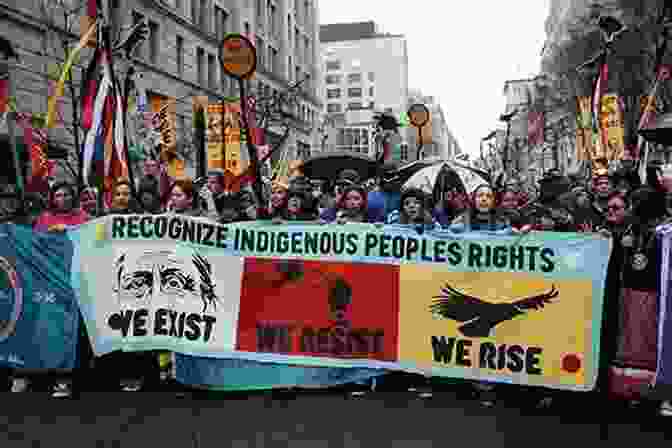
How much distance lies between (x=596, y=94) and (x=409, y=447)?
9781 millimetres

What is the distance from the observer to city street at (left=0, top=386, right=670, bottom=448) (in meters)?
4.68

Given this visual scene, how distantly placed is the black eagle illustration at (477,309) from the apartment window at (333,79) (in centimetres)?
14296

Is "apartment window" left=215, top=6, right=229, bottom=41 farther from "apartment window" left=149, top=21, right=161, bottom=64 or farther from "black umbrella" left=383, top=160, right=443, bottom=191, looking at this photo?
"black umbrella" left=383, top=160, right=443, bottom=191

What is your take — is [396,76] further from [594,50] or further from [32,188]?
[32,188]

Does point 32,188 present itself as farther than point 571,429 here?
Yes

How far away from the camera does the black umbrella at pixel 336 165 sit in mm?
17828

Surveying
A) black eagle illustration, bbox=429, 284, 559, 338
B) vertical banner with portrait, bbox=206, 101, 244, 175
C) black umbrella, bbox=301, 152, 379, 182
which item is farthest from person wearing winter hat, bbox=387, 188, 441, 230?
black umbrella, bbox=301, 152, 379, 182

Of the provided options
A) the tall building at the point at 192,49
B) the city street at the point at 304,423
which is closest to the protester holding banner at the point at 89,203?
the city street at the point at 304,423

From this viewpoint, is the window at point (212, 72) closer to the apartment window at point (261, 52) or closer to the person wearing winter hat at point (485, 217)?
the apartment window at point (261, 52)

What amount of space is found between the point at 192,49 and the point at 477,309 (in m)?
32.4

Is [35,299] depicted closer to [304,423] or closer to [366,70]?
[304,423]

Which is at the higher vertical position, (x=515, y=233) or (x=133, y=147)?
(x=133, y=147)

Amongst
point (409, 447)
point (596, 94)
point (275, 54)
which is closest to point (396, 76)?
point (275, 54)

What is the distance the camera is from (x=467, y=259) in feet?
18.8
